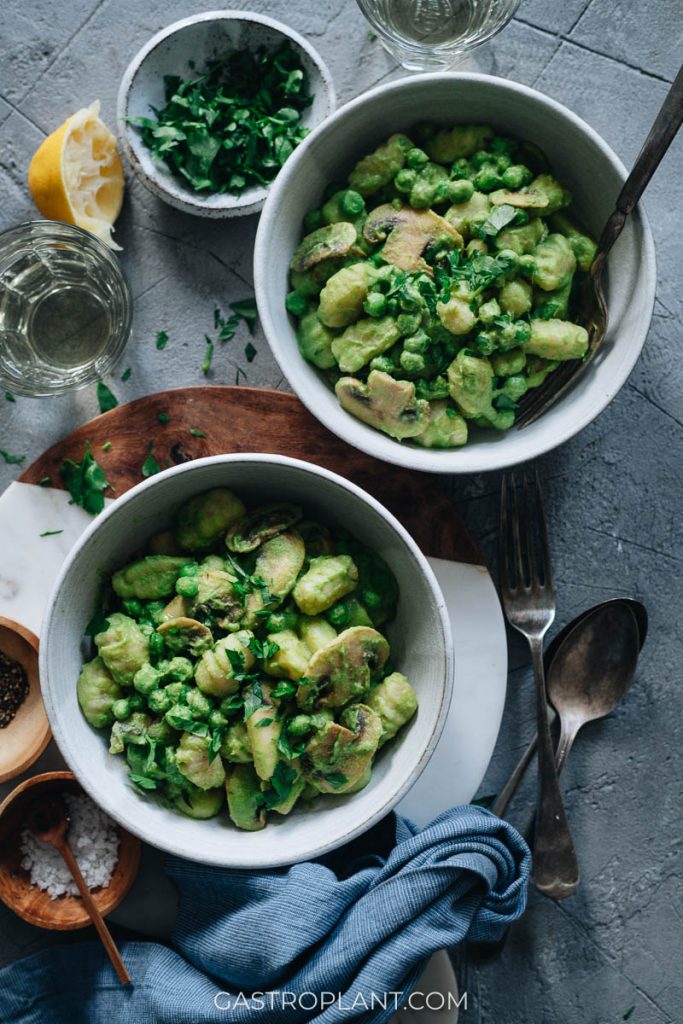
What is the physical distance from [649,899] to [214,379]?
1.91m

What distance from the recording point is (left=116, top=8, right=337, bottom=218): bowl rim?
7.68 ft

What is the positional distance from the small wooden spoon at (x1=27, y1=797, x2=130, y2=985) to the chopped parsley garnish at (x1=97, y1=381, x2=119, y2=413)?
40.5 inches

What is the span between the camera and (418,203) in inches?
83.4

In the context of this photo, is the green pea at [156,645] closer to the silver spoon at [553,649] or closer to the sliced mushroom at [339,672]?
the sliced mushroom at [339,672]

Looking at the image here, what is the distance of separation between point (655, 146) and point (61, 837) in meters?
2.11

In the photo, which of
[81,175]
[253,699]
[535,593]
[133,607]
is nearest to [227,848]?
[253,699]

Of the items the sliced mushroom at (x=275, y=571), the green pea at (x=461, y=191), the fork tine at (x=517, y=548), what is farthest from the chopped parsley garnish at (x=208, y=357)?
the fork tine at (x=517, y=548)

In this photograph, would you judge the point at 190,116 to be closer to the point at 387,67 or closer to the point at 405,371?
the point at 387,67

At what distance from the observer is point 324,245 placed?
2.13 metres

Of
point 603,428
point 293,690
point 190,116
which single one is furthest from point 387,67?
point 293,690

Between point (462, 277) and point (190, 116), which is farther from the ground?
point (190, 116)

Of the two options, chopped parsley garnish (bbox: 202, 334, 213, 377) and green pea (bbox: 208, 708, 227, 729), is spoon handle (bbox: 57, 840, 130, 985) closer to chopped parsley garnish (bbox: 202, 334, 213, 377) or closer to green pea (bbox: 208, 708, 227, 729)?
green pea (bbox: 208, 708, 227, 729)

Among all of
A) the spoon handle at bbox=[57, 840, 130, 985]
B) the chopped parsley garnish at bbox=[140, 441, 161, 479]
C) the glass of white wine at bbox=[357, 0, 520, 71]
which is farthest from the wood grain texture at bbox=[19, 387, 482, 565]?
the glass of white wine at bbox=[357, 0, 520, 71]

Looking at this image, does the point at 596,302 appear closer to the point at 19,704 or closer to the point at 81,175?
the point at 81,175
